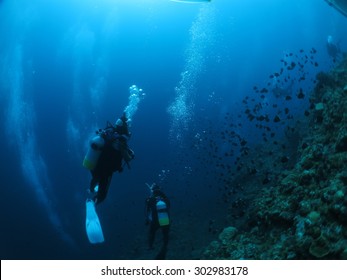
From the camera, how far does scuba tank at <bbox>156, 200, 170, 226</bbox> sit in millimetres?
9156

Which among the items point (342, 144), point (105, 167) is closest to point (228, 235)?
point (342, 144)

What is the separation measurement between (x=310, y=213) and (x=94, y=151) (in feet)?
15.1

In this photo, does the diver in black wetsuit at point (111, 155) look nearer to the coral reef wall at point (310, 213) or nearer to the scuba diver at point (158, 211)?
the scuba diver at point (158, 211)

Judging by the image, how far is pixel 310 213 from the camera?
5.81m

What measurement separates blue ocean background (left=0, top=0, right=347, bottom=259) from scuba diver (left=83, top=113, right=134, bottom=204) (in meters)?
6.14

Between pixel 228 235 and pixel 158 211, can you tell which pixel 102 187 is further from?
pixel 228 235

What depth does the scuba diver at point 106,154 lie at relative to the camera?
6.82 meters

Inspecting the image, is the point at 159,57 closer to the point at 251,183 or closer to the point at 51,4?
the point at 51,4

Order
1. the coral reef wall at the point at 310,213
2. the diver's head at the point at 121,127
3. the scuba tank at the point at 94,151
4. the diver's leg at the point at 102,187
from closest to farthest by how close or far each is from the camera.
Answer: the coral reef wall at the point at 310,213 < the scuba tank at the point at 94,151 < the diver's leg at the point at 102,187 < the diver's head at the point at 121,127

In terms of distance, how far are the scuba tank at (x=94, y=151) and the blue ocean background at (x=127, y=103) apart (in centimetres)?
663

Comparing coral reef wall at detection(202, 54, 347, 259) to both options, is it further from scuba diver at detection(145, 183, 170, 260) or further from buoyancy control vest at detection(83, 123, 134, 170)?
buoyancy control vest at detection(83, 123, 134, 170)

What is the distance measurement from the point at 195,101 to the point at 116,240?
59.2 meters

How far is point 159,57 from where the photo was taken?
83.1m

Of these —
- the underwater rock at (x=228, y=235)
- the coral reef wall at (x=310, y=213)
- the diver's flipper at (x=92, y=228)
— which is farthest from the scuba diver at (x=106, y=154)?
the underwater rock at (x=228, y=235)
